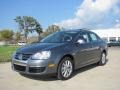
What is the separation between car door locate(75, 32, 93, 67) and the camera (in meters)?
7.86

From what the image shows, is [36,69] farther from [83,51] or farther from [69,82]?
[83,51]

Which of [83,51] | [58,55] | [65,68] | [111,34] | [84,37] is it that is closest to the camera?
[58,55]

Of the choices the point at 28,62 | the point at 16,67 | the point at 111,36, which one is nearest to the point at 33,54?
the point at 28,62

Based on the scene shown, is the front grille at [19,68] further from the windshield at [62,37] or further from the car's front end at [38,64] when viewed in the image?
the windshield at [62,37]

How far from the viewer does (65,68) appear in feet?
23.9

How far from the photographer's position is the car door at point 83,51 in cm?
786

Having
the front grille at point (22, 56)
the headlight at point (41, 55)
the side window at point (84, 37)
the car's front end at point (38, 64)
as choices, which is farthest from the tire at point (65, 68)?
the side window at point (84, 37)

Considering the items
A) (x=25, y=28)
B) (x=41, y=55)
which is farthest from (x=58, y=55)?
(x=25, y=28)

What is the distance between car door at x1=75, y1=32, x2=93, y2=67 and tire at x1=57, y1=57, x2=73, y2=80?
409 millimetres

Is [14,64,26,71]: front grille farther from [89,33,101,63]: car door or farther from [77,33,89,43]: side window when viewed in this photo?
[89,33,101,63]: car door

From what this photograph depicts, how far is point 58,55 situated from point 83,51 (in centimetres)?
146

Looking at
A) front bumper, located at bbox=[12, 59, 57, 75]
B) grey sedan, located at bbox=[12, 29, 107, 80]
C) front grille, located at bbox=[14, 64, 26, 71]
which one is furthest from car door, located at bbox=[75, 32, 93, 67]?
front grille, located at bbox=[14, 64, 26, 71]

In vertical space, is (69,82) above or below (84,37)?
below

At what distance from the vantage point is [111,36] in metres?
66.4
